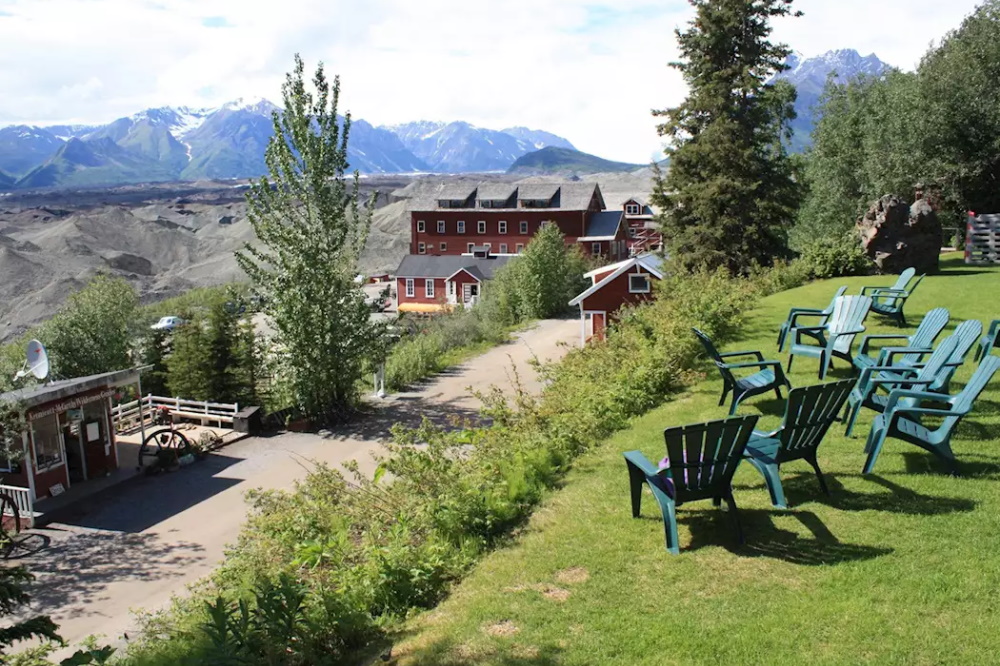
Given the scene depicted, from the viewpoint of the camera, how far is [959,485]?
6371 mm

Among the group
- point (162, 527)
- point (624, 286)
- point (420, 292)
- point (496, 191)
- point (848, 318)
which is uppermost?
point (496, 191)

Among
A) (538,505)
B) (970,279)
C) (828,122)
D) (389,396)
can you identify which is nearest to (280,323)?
(389,396)

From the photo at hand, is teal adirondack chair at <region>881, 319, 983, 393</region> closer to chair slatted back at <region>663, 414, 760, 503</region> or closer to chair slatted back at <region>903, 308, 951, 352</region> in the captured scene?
chair slatted back at <region>903, 308, 951, 352</region>

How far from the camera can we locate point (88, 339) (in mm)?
26750

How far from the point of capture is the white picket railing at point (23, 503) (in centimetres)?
1418

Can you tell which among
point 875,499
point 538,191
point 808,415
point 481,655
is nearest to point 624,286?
point 875,499

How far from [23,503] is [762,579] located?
554 inches

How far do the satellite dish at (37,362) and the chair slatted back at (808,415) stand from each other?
15.6 m

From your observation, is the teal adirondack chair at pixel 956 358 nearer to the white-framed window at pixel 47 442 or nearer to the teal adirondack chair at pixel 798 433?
the teal adirondack chair at pixel 798 433

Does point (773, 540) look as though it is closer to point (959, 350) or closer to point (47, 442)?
point (959, 350)

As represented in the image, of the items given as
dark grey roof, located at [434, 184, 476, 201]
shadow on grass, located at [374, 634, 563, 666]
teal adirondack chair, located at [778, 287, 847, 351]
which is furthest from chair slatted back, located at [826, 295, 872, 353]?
dark grey roof, located at [434, 184, 476, 201]

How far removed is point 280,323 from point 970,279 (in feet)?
54.7

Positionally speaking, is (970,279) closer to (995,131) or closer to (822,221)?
(995,131)

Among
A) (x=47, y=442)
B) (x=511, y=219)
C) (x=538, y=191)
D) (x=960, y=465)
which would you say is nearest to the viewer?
(x=960, y=465)
